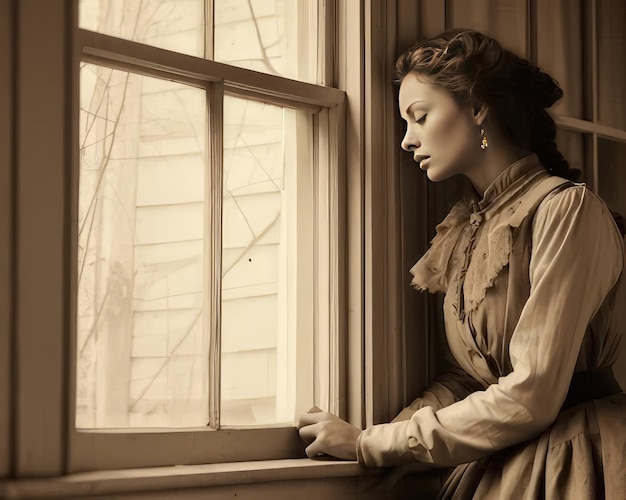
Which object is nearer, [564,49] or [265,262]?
[265,262]

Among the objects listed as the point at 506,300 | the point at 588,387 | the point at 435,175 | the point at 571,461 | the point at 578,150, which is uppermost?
the point at 578,150

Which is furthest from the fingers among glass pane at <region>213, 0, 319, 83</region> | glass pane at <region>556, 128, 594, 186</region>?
glass pane at <region>556, 128, 594, 186</region>

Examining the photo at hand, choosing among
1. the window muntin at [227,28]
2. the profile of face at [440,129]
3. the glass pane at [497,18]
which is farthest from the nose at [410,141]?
the glass pane at [497,18]

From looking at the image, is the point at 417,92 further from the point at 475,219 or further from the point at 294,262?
the point at 294,262

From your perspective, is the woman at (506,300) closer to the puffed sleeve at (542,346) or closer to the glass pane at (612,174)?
the puffed sleeve at (542,346)

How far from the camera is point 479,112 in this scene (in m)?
1.90

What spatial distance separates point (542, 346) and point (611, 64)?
1041 millimetres

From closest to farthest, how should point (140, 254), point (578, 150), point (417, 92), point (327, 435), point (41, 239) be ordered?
point (41, 239) < point (140, 254) < point (327, 435) < point (417, 92) < point (578, 150)

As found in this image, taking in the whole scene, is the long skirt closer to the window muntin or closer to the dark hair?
the dark hair

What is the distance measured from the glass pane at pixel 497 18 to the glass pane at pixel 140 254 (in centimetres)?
66

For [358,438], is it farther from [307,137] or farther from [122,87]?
[122,87]

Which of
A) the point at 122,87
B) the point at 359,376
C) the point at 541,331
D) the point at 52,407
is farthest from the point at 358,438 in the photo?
the point at 122,87

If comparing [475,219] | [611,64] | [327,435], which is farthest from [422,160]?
[611,64]

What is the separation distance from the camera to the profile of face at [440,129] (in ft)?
6.22
